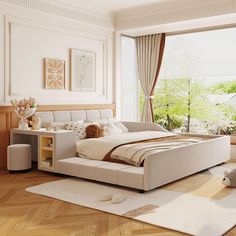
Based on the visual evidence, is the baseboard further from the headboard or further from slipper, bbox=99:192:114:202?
slipper, bbox=99:192:114:202

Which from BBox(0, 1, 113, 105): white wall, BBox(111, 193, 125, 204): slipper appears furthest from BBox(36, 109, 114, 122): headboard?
BBox(111, 193, 125, 204): slipper

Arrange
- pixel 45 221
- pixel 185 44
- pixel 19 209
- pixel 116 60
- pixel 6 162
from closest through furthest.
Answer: pixel 45 221
pixel 19 209
pixel 6 162
pixel 116 60
pixel 185 44

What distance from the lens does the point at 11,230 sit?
9.26 feet

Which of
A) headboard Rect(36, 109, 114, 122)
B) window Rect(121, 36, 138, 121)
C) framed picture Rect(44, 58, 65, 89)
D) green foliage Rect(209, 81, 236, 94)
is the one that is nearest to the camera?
headboard Rect(36, 109, 114, 122)

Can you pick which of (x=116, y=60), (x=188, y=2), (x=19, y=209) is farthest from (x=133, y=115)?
(x=19, y=209)

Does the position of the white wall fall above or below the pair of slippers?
above

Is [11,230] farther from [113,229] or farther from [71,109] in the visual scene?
[71,109]

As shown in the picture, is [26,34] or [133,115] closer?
[26,34]

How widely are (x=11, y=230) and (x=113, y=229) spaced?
0.79 meters

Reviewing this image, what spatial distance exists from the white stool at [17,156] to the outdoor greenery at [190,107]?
3.73 meters

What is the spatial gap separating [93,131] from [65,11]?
213cm

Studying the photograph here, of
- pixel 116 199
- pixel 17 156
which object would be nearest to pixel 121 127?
pixel 17 156

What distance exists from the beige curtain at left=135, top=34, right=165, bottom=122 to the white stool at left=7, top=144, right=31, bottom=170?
3.10 metres

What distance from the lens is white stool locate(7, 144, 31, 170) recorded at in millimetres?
4848
